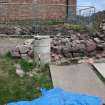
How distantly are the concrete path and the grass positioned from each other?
0.95 ft

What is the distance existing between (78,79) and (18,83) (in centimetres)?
173

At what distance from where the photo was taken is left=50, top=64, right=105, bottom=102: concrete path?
13.0 m

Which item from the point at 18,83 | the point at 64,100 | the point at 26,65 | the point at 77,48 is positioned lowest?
the point at 18,83

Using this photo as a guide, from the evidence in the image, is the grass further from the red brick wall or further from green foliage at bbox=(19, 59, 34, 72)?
the red brick wall

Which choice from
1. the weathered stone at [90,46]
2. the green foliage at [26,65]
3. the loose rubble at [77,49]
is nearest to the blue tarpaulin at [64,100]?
the green foliage at [26,65]

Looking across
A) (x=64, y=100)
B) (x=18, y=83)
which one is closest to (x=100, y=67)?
(x=18, y=83)

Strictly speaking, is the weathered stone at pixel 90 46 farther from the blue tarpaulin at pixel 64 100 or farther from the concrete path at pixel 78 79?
the blue tarpaulin at pixel 64 100

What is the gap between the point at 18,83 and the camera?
45.7ft

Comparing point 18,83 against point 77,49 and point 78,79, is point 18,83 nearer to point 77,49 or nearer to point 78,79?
point 78,79

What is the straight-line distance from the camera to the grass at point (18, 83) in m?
12.7

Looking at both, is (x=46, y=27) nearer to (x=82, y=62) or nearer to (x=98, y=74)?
(x=82, y=62)

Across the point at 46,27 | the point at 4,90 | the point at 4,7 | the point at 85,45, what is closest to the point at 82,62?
the point at 85,45

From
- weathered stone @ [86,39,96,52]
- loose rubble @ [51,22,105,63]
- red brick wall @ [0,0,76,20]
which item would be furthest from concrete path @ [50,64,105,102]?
red brick wall @ [0,0,76,20]

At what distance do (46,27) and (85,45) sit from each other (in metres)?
6.30
